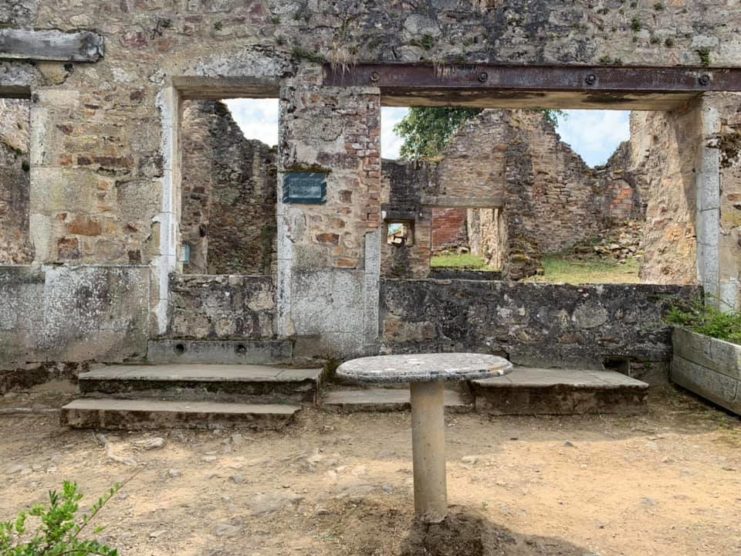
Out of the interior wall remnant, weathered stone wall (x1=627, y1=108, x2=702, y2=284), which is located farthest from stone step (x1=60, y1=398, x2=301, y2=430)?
the interior wall remnant

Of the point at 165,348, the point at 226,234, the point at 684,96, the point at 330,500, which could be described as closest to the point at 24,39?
the point at 165,348

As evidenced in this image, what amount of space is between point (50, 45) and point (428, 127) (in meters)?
18.3

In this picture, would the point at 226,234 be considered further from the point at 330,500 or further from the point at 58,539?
the point at 58,539

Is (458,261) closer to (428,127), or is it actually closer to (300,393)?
(428,127)

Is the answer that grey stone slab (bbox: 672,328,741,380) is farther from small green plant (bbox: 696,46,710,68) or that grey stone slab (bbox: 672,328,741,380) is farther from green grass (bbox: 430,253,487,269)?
green grass (bbox: 430,253,487,269)

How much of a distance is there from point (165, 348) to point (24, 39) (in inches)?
120

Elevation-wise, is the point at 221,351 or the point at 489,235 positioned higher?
the point at 489,235

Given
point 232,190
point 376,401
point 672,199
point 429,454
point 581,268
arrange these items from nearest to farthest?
point 429,454 < point 376,401 < point 672,199 < point 232,190 < point 581,268

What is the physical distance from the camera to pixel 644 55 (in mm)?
5070

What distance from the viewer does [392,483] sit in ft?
Answer: 10.3

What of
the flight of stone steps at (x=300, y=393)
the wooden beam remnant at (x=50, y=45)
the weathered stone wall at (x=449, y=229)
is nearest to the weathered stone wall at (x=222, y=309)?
the flight of stone steps at (x=300, y=393)

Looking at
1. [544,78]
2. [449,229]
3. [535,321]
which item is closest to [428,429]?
[535,321]

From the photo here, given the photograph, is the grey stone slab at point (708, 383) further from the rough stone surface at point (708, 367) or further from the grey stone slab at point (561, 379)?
the grey stone slab at point (561, 379)

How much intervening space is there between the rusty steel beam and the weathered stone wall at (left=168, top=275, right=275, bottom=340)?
2038 mm
